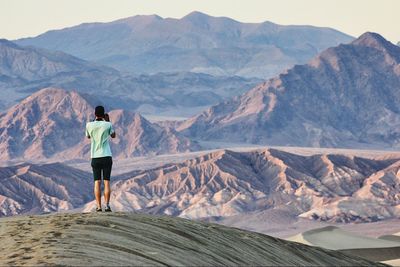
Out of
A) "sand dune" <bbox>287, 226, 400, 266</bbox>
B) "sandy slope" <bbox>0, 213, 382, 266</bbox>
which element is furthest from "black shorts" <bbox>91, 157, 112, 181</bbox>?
"sand dune" <bbox>287, 226, 400, 266</bbox>

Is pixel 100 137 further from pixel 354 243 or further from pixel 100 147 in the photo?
pixel 354 243

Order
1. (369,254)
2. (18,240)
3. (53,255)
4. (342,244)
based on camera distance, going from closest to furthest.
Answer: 1. (53,255)
2. (18,240)
3. (369,254)
4. (342,244)

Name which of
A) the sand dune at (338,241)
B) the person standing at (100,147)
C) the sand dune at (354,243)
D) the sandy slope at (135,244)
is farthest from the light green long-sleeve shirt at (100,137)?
the sand dune at (338,241)

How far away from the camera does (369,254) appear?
57.9 metres

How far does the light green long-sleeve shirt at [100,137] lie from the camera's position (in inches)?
831

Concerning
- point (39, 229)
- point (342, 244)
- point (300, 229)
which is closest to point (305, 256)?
point (39, 229)

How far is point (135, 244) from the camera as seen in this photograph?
1841 centimetres

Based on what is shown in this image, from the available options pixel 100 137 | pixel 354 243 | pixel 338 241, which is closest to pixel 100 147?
pixel 100 137

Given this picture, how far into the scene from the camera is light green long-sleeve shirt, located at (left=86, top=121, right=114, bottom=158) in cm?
2111

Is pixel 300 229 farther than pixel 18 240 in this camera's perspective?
Yes

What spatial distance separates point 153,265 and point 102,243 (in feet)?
5.43

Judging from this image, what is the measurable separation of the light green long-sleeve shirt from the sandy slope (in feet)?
4.01

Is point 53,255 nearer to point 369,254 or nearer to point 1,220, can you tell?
point 1,220

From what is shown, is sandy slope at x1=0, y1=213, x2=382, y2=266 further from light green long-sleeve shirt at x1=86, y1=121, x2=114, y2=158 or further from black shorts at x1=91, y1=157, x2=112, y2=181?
light green long-sleeve shirt at x1=86, y1=121, x2=114, y2=158
